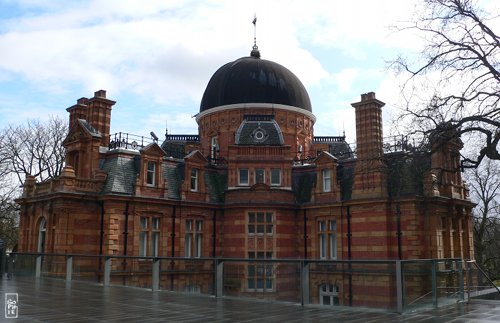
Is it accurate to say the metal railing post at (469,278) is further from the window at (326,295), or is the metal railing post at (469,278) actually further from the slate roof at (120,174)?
the slate roof at (120,174)

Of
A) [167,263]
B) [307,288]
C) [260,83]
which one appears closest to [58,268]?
[167,263]

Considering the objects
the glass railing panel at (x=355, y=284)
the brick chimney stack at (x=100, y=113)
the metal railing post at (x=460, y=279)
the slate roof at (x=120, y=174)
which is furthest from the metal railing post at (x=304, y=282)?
the brick chimney stack at (x=100, y=113)

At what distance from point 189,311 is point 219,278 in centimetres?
354

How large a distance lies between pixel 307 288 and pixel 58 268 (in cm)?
1312

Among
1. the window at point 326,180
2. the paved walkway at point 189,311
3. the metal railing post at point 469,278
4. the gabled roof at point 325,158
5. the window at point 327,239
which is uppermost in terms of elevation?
the gabled roof at point 325,158

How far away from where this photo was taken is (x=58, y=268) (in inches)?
867

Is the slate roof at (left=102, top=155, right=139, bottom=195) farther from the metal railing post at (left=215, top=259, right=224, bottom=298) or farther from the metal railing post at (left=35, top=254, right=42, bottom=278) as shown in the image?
the metal railing post at (left=215, top=259, right=224, bottom=298)

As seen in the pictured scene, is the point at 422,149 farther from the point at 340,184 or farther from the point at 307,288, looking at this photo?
the point at 340,184

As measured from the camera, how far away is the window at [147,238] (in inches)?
1182

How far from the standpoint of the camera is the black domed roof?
40.2 metres

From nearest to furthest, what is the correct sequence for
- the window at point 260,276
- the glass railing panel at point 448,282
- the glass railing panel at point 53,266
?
the glass railing panel at point 448,282 < the window at point 260,276 < the glass railing panel at point 53,266

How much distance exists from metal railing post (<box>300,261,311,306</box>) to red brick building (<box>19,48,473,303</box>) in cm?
1413

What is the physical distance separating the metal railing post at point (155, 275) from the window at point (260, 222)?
48.0 ft

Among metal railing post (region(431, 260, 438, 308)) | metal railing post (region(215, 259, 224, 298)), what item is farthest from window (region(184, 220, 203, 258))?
metal railing post (region(431, 260, 438, 308))
